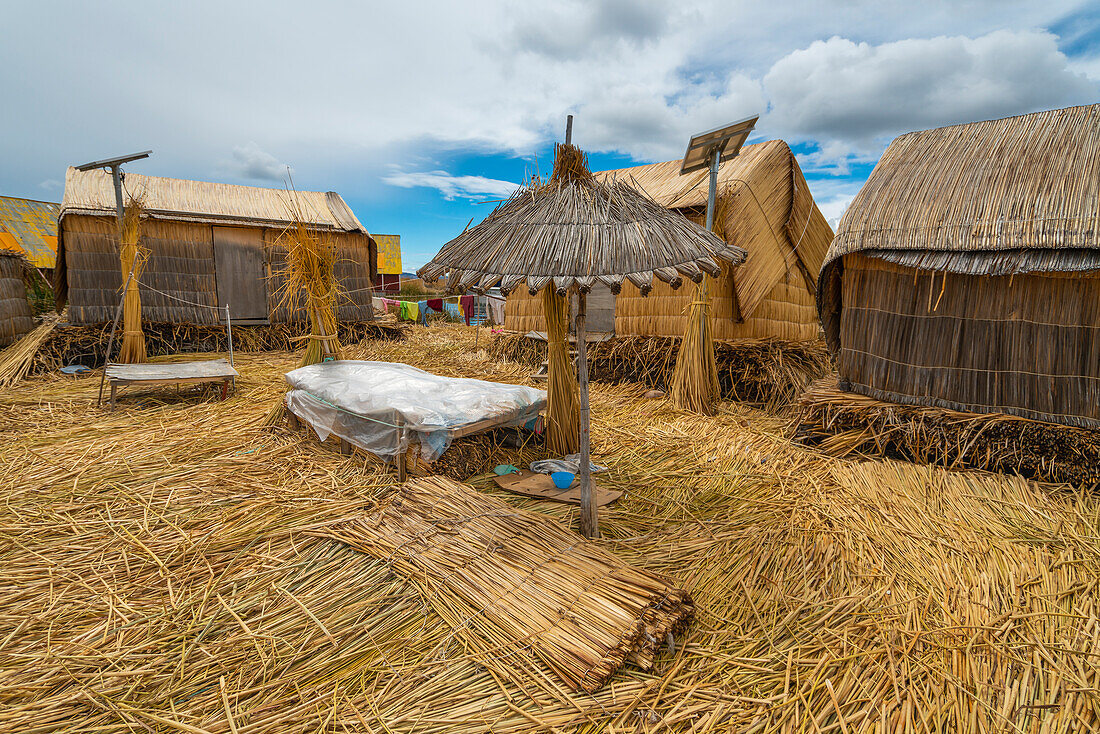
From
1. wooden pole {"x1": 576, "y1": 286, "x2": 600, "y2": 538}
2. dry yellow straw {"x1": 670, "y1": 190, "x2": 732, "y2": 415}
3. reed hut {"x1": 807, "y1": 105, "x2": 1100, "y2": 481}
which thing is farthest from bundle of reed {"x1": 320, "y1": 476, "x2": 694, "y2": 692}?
dry yellow straw {"x1": 670, "y1": 190, "x2": 732, "y2": 415}

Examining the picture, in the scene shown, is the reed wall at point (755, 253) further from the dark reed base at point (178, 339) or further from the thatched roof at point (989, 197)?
the dark reed base at point (178, 339)

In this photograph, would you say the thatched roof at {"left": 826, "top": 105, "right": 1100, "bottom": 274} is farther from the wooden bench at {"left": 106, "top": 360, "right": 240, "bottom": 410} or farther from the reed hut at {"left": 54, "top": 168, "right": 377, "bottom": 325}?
the reed hut at {"left": 54, "top": 168, "right": 377, "bottom": 325}

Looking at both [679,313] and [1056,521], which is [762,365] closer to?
[679,313]

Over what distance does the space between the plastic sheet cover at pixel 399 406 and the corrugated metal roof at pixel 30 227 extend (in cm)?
1591

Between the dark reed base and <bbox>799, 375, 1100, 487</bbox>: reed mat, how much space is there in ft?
24.3

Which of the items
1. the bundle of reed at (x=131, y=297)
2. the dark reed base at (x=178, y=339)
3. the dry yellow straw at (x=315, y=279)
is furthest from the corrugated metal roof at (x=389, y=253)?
the dry yellow straw at (x=315, y=279)

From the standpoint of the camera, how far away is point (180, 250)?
10.3 meters

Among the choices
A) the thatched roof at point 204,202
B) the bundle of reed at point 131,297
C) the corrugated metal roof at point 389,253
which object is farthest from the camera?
the corrugated metal roof at point 389,253

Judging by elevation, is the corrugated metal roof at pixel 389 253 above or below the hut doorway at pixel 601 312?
above

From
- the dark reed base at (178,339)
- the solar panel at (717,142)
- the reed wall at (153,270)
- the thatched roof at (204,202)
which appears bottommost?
the dark reed base at (178,339)

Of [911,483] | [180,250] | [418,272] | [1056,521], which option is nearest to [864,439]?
[911,483]

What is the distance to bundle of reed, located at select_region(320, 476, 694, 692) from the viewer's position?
86.7 inches

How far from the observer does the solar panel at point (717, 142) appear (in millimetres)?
5500

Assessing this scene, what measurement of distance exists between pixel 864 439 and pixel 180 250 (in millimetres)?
11703
